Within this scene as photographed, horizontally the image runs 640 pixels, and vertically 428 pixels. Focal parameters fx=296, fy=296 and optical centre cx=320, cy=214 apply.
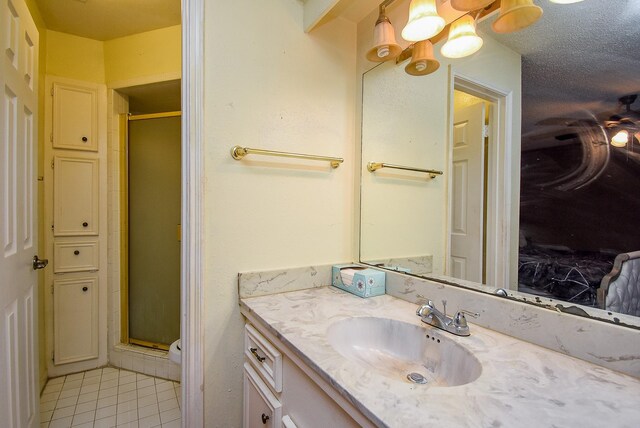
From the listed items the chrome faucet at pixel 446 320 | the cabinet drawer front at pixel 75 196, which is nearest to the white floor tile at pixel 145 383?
the cabinet drawer front at pixel 75 196

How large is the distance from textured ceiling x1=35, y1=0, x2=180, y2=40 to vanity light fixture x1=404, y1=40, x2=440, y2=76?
4.81 ft

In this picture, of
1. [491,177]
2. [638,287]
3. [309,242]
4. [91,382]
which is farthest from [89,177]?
[638,287]

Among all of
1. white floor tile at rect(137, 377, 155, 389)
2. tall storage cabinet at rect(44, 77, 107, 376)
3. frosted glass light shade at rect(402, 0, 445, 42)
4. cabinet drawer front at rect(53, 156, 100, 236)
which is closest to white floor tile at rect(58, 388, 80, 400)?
tall storage cabinet at rect(44, 77, 107, 376)

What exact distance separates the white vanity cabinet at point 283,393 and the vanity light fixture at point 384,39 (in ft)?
3.69

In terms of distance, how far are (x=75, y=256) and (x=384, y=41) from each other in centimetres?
230

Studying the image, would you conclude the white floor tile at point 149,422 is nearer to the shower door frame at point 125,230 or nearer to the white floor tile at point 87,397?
the white floor tile at point 87,397

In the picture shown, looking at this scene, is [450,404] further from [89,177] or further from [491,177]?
[89,177]

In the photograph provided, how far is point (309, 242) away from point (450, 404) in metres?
0.88

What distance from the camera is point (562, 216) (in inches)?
30.6

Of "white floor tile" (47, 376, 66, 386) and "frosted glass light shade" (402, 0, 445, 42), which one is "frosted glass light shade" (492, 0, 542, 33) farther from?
"white floor tile" (47, 376, 66, 386)

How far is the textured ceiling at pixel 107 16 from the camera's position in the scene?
1715mm

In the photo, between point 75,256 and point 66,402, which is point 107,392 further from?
point 75,256

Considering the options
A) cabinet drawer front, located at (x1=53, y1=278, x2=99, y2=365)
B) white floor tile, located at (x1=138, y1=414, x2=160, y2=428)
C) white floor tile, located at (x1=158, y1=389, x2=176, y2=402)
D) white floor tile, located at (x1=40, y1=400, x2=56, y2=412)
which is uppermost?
cabinet drawer front, located at (x1=53, y1=278, x2=99, y2=365)

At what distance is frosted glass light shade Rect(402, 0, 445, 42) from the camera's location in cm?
98
